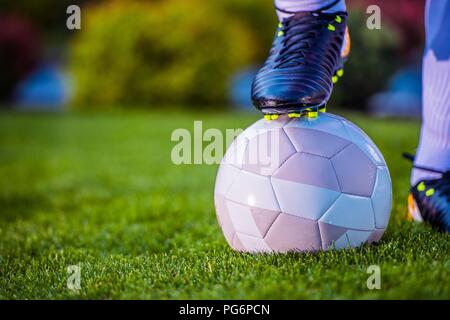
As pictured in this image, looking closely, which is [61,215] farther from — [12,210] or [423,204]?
[423,204]

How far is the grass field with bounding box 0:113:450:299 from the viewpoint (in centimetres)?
199

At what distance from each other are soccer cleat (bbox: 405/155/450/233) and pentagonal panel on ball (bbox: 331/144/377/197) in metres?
0.48

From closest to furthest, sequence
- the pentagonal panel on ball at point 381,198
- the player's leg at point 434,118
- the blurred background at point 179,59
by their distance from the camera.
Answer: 1. the pentagonal panel on ball at point 381,198
2. the player's leg at point 434,118
3. the blurred background at point 179,59

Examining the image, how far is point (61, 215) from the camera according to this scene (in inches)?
158

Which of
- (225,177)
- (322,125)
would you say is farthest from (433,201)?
(225,177)

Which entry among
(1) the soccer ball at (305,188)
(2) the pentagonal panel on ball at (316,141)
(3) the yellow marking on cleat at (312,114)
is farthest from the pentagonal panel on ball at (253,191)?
(3) the yellow marking on cleat at (312,114)

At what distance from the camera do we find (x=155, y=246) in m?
3.01

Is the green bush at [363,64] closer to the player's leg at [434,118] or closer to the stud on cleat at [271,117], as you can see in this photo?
the player's leg at [434,118]

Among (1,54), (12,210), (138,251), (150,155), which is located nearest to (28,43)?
(1,54)

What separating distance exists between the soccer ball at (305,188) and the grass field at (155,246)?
81mm

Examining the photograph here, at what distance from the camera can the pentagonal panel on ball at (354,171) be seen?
2252 mm

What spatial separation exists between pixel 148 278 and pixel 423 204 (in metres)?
1.35

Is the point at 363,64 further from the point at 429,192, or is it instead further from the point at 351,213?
the point at 351,213

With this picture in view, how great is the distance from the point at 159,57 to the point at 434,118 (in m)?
12.4
